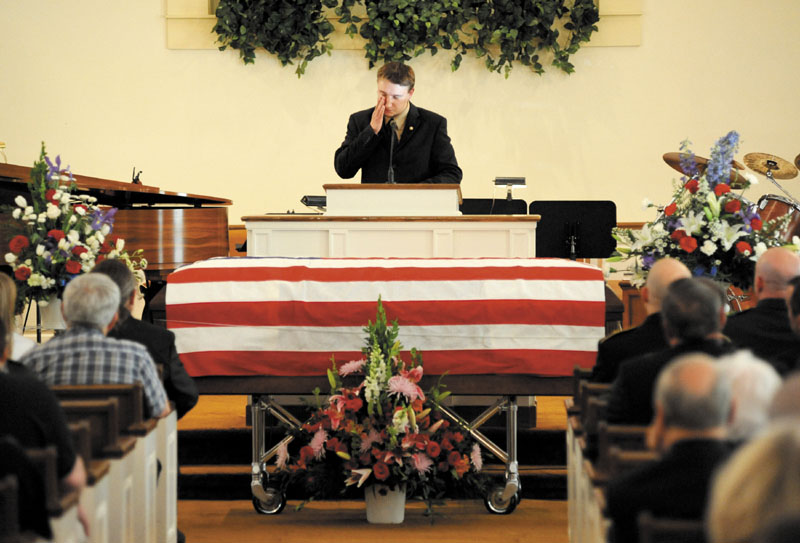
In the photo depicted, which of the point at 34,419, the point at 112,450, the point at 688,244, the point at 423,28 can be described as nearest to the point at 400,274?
the point at 688,244

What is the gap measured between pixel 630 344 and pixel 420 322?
→ 1.23 meters

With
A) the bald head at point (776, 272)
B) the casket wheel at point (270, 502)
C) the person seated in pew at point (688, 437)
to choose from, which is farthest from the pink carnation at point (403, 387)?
the person seated in pew at point (688, 437)

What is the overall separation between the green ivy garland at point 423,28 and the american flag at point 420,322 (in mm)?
5296

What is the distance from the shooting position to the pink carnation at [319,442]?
390 centimetres

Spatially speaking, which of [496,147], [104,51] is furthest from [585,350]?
[104,51]

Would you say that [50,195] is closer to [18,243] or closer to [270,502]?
[18,243]

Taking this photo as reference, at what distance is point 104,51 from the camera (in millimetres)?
9477

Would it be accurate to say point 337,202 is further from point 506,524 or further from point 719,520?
point 719,520

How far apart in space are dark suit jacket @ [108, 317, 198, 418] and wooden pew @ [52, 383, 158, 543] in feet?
1.10

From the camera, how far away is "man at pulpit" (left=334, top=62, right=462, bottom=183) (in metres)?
5.55

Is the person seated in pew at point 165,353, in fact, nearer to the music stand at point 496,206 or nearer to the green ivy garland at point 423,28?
the music stand at point 496,206

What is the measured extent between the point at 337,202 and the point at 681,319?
2.89m

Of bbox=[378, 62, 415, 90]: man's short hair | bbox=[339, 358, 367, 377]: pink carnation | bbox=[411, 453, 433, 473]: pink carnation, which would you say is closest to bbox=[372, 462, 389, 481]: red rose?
bbox=[411, 453, 433, 473]: pink carnation

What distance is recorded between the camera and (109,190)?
22.1 ft
